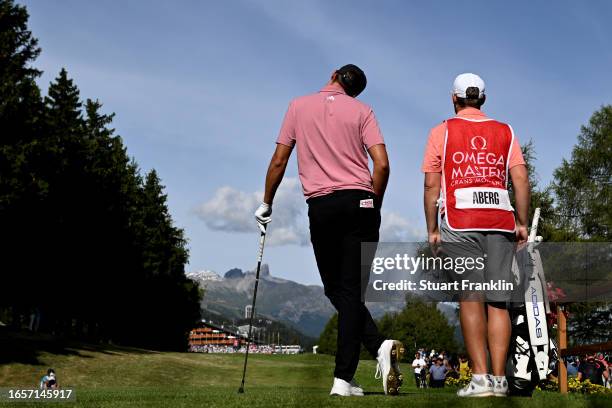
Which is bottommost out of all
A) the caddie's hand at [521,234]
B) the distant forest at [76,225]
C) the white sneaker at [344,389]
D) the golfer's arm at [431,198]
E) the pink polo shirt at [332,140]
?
the white sneaker at [344,389]

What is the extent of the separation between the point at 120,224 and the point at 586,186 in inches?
A: 1303

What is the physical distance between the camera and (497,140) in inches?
276

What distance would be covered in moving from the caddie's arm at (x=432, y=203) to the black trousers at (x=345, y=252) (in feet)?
1.56

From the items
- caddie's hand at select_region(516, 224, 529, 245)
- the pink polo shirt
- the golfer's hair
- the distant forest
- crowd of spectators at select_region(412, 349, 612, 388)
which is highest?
the distant forest

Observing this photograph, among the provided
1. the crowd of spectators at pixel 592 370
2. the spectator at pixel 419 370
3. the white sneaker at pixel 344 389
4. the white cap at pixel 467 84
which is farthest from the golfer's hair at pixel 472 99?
the spectator at pixel 419 370

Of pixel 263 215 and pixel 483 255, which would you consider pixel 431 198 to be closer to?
pixel 483 255

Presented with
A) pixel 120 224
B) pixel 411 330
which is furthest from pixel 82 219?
pixel 411 330

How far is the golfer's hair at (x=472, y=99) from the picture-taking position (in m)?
7.26

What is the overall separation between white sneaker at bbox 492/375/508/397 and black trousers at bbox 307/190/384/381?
47.2 inches

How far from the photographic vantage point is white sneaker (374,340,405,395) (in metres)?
6.95

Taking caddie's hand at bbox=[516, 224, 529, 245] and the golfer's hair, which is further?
the golfer's hair

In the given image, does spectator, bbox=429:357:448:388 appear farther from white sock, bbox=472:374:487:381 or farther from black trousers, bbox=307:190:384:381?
black trousers, bbox=307:190:384:381

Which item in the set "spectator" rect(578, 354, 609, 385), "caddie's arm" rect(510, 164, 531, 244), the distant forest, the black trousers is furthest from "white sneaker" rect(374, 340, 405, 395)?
the distant forest

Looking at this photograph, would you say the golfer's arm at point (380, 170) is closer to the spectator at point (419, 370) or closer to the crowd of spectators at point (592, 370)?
the crowd of spectators at point (592, 370)
